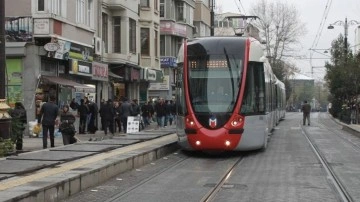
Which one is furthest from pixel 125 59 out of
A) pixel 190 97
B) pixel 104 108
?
pixel 190 97

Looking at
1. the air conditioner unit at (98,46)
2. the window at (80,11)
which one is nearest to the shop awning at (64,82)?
the window at (80,11)

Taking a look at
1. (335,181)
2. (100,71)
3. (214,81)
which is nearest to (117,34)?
(100,71)

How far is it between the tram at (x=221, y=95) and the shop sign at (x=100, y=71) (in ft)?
43.1

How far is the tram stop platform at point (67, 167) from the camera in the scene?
29.2ft

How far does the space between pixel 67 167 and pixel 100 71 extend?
64.1ft

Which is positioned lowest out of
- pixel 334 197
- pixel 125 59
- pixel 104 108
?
pixel 334 197

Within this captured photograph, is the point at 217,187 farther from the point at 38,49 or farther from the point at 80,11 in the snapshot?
the point at 80,11

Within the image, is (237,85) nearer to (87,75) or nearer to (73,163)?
(73,163)

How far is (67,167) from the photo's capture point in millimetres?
11422

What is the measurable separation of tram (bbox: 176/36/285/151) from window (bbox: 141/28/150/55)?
78.4ft

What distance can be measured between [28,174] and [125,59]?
2415 centimetres

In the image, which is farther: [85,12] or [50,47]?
[85,12]

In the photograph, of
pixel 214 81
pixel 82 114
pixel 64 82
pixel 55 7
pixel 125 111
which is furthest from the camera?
pixel 125 111

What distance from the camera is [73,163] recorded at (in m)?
12.1
